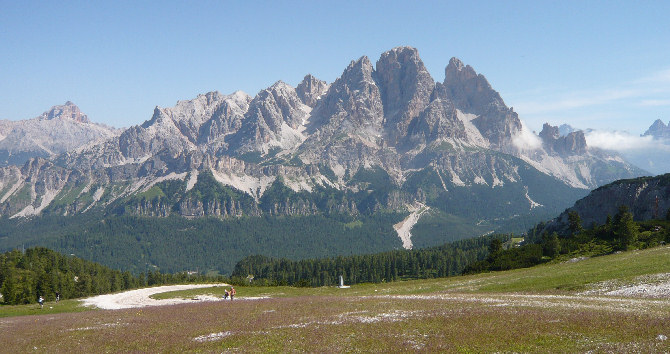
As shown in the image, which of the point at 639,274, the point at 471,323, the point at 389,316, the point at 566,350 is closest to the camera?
the point at 566,350

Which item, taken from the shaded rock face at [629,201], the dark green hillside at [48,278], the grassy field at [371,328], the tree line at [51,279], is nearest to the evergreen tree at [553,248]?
the shaded rock face at [629,201]

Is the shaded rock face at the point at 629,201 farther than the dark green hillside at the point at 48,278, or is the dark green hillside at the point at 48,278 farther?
the shaded rock face at the point at 629,201

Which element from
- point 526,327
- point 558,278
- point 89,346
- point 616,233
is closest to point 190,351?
point 89,346

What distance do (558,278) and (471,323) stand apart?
1615 inches

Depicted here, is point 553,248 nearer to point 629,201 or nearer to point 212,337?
point 629,201

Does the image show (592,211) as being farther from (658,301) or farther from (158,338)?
(158,338)

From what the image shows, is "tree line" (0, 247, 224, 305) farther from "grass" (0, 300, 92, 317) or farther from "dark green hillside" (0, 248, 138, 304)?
"grass" (0, 300, 92, 317)

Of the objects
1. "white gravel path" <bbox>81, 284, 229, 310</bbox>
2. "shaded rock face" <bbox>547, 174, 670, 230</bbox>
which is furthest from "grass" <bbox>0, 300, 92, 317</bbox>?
"shaded rock face" <bbox>547, 174, 670, 230</bbox>

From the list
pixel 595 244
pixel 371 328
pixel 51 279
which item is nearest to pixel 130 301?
pixel 51 279

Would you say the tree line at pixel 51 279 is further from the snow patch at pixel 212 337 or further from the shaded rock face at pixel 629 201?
the shaded rock face at pixel 629 201

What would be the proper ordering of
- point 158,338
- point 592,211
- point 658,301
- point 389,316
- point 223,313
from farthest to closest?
point 592,211
point 223,313
point 658,301
point 389,316
point 158,338

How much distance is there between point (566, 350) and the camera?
27.2m

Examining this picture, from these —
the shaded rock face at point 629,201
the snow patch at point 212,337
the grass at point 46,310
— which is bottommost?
the grass at point 46,310

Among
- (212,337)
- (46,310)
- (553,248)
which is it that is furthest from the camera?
(553,248)
